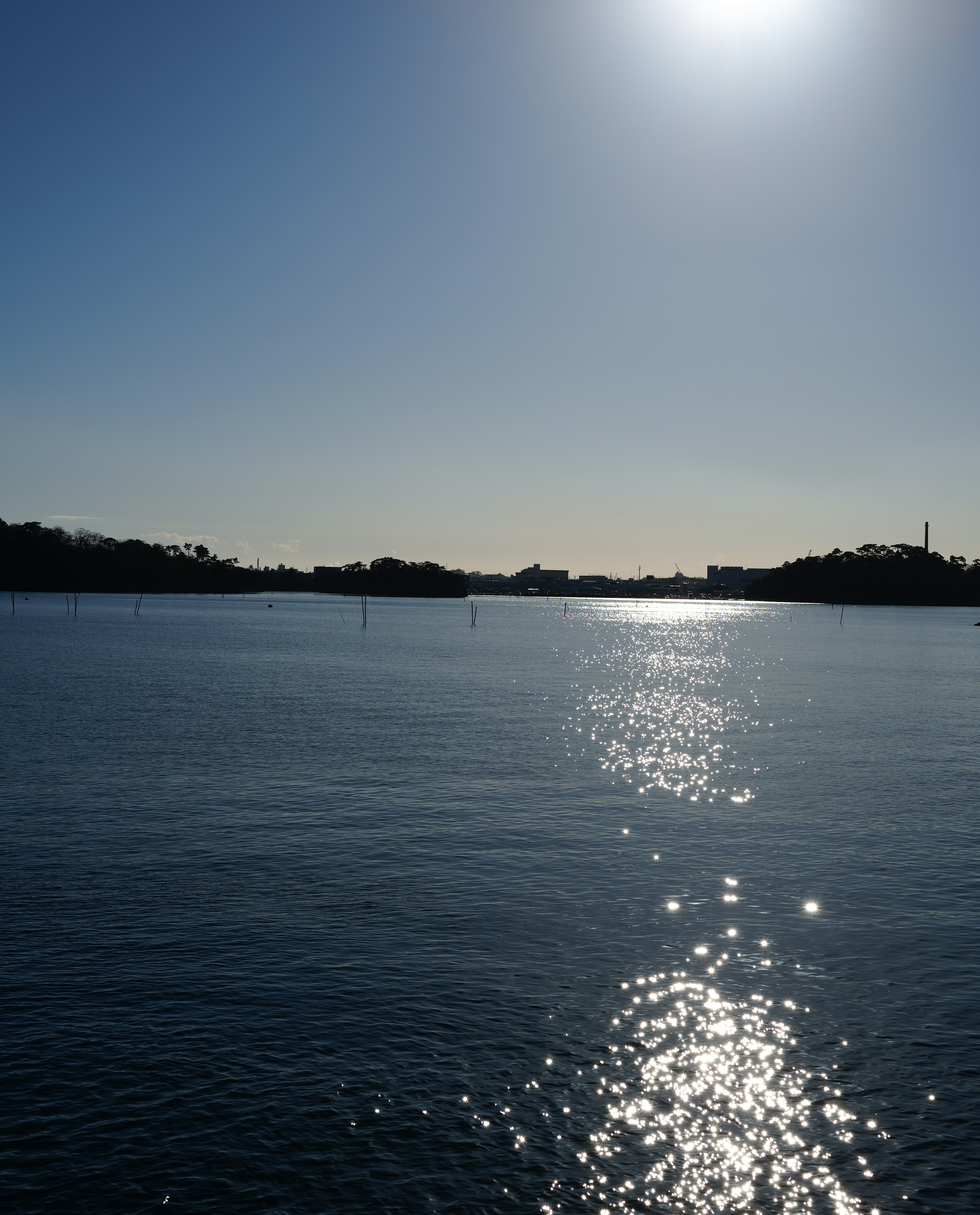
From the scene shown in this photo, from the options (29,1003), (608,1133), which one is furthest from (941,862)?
(29,1003)

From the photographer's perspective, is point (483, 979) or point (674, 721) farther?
point (674, 721)

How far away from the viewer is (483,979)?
15312mm

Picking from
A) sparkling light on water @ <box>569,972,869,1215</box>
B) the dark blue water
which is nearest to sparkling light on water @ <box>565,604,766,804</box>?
the dark blue water

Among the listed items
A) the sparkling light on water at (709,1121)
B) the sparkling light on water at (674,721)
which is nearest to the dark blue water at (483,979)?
the sparkling light on water at (709,1121)

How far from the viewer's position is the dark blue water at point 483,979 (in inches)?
412

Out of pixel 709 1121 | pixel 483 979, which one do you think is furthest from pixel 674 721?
pixel 709 1121

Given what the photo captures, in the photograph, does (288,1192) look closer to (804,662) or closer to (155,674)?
(155,674)

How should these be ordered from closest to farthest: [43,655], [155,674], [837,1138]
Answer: [837,1138] → [155,674] → [43,655]

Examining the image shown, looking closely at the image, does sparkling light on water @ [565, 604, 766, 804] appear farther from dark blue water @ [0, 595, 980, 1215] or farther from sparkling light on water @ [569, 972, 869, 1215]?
sparkling light on water @ [569, 972, 869, 1215]

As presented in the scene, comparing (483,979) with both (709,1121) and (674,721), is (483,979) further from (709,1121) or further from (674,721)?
(674,721)

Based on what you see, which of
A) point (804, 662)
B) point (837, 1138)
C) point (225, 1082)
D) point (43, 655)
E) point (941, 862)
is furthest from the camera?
point (804, 662)

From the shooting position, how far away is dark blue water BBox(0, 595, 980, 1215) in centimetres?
1048

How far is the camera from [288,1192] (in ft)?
32.8

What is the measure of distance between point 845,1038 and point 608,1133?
14.6ft
